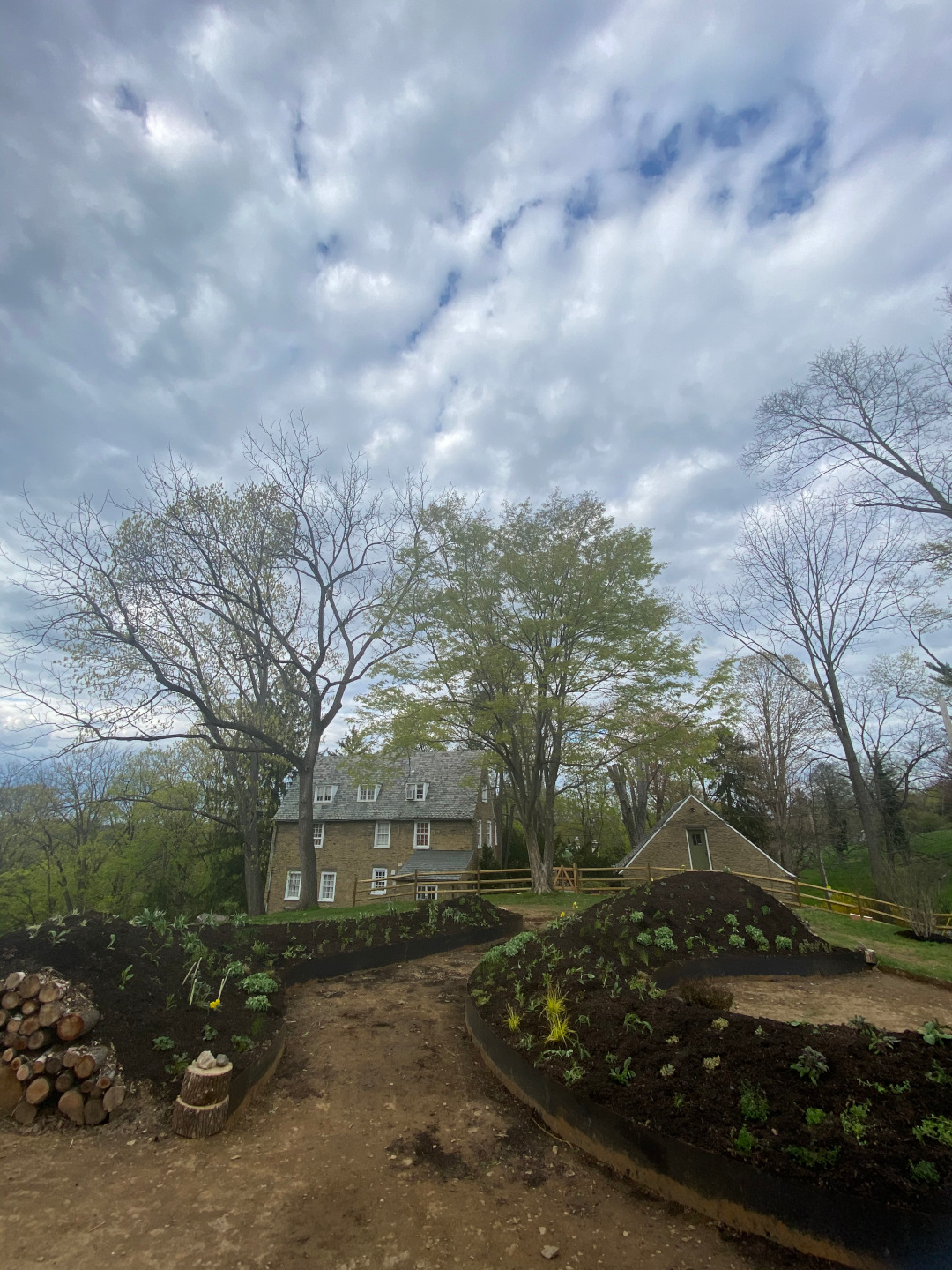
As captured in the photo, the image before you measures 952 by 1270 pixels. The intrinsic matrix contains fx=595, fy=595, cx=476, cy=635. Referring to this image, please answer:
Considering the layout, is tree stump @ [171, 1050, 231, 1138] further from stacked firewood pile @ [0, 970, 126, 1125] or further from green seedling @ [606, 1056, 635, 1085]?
green seedling @ [606, 1056, 635, 1085]

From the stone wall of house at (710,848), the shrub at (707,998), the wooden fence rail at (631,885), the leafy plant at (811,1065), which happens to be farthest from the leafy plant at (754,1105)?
the stone wall of house at (710,848)

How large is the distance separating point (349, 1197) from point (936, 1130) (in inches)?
136

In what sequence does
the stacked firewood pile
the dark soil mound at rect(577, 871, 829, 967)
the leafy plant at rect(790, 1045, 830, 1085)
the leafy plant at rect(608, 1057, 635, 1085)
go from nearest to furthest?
the leafy plant at rect(790, 1045, 830, 1085)
the leafy plant at rect(608, 1057, 635, 1085)
the stacked firewood pile
the dark soil mound at rect(577, 871, 829, 967)

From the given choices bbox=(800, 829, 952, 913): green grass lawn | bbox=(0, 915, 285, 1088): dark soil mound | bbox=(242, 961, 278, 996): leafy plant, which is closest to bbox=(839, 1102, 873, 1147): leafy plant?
bbox=(0, 915, 285, 1088): dark soil mound

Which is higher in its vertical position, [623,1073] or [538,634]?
[538,634]

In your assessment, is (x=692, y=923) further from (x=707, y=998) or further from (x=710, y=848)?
(x=710, y=848)

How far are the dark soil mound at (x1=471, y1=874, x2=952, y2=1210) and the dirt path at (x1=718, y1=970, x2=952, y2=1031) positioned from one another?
2034 millimetres

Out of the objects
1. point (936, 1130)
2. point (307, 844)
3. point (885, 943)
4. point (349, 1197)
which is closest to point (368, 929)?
point (349, 1197)

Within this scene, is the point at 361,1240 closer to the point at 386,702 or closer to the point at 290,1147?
the point at 290,1147

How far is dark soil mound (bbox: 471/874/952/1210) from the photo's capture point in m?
3.22

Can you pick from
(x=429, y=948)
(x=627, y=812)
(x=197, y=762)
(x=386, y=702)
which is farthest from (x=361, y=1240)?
(x=627, y=812)

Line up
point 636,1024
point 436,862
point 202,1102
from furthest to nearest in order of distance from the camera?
point 436,862 < point 636,1024 < point 202,1102

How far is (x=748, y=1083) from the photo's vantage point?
3.93 m

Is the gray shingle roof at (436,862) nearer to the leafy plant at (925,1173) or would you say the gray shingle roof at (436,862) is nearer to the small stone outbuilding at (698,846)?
the small stone outbuilding at (698,846)
